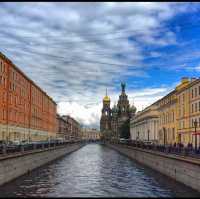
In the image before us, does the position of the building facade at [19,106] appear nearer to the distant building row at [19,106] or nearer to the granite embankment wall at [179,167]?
the distant building row at [19,106]

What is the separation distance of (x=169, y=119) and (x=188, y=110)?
19.3m

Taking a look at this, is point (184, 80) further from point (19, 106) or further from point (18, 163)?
point (18, 163)

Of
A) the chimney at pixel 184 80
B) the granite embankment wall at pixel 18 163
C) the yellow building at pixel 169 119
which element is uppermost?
the chimney at pixel 184 80

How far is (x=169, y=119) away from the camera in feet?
321

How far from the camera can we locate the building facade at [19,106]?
74688mm

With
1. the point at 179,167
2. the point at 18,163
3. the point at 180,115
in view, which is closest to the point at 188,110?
the point at 180,115

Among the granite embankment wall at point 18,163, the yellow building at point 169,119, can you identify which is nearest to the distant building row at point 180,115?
the yellow building at point 169,119

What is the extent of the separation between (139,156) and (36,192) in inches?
1447

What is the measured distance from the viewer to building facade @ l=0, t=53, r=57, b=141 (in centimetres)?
7469

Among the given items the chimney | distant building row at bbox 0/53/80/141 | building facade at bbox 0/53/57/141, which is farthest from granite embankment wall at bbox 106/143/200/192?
the chimney

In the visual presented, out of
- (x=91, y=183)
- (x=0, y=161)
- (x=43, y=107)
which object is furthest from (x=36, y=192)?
(x=43, y=107)

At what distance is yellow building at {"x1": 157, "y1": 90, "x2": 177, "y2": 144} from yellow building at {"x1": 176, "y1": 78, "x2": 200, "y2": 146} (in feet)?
12.2

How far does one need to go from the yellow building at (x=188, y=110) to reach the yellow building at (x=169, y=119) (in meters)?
3.71

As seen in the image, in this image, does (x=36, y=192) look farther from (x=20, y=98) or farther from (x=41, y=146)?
(x=20, y=98)
